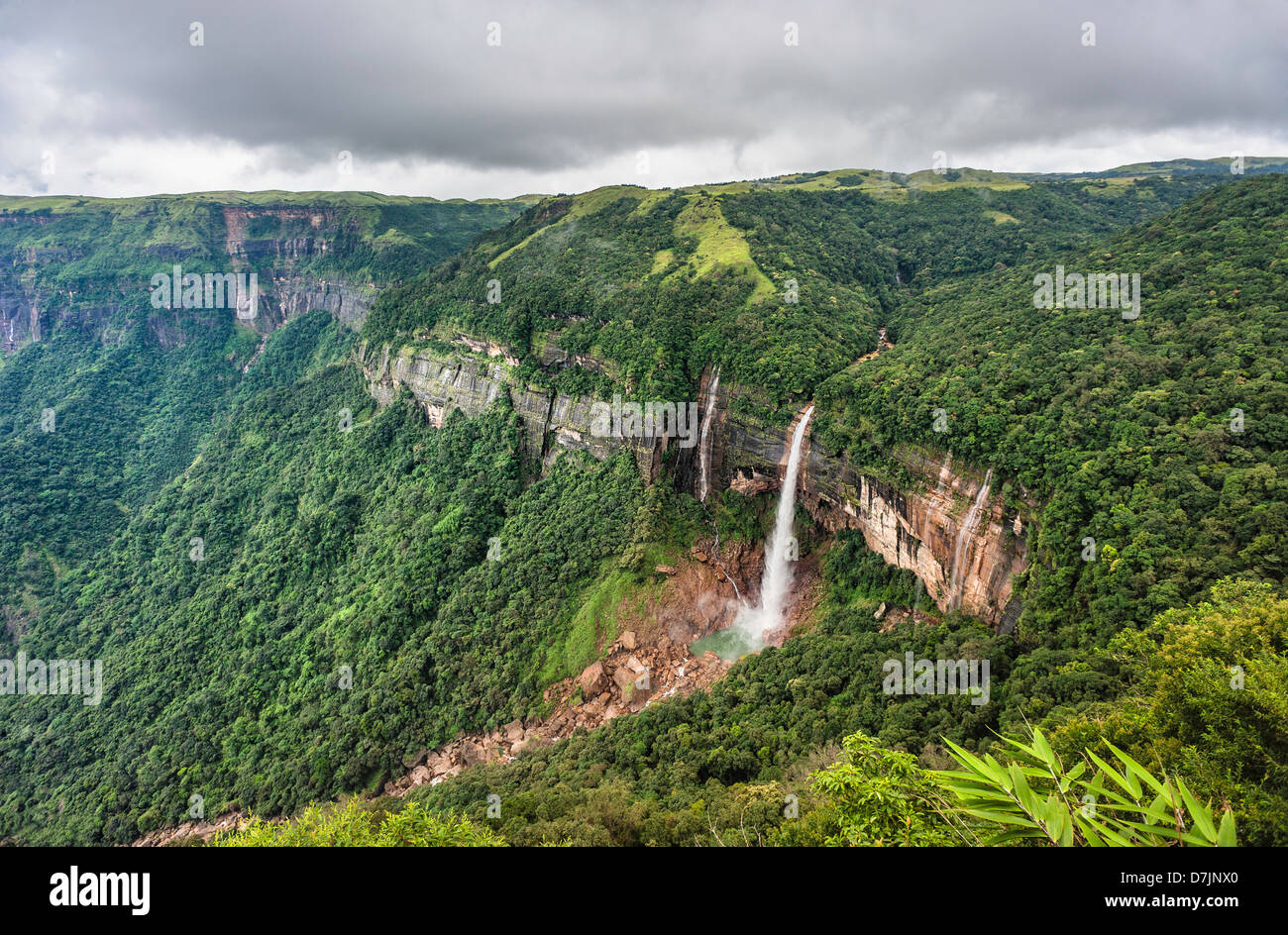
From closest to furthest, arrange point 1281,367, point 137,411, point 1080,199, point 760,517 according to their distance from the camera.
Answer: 1. point 1281,367
2. point 760,517
3. point 1080,199
4. point 137,411

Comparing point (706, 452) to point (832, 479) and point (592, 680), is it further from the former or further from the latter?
point (592, 680)

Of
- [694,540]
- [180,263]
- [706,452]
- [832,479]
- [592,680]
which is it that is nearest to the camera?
[592,680]

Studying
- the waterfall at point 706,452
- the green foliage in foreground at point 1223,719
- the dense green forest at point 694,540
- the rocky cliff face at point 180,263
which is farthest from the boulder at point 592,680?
the rocky cliff face at point 180,263

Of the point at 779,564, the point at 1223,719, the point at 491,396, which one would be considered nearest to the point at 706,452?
the point at 779,564

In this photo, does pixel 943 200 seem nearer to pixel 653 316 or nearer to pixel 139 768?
pixel 653 316

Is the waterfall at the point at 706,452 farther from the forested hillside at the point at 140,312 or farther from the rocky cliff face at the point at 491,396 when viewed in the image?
the forested hillside at the point at 140,312

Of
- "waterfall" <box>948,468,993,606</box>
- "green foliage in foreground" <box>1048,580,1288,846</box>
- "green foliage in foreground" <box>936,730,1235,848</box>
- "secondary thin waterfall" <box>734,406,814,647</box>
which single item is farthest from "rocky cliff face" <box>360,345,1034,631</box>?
"green foliage in foreground" <box>936,730,1235,848</box>

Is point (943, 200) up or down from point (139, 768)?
up
